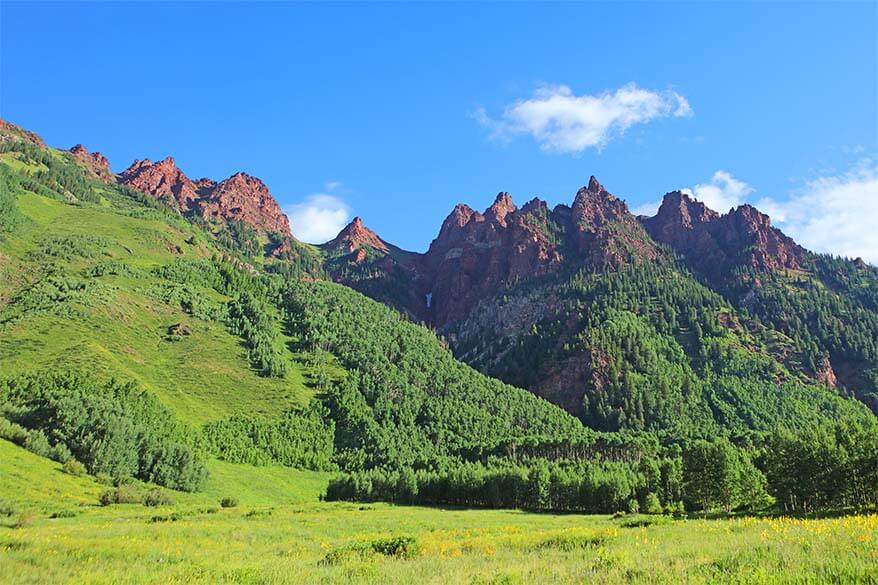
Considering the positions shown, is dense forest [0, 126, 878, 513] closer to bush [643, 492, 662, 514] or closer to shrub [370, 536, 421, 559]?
bush [643, 492, 662, 514]

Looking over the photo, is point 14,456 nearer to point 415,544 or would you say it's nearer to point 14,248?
point 415,544

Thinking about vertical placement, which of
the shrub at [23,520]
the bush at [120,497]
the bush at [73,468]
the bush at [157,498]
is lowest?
the bush at [157,498]

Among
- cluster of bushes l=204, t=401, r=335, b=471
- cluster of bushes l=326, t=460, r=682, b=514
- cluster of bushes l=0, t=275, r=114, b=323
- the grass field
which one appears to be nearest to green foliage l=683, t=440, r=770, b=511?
cluster of bushes l=326, t=460, r=682, b=514

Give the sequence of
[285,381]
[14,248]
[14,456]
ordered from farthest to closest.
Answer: [14,248] < [285,381] < [14,456]

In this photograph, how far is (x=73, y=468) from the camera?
85562mm

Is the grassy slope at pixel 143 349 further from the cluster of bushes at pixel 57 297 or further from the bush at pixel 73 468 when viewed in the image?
the bush at pixel 73 468

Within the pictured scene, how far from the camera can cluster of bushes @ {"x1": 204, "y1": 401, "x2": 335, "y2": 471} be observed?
416 feet

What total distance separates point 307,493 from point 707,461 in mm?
82280

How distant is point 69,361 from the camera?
12006 centimetres

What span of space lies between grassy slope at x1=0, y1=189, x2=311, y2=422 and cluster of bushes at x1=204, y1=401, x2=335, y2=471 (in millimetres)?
6224

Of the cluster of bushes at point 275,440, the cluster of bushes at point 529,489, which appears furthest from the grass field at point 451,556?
the cluster of bushes at point 275,440

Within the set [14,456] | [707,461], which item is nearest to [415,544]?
A: [707,461]

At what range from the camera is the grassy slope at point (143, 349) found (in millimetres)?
125625

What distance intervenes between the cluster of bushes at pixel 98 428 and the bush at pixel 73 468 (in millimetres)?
3499
